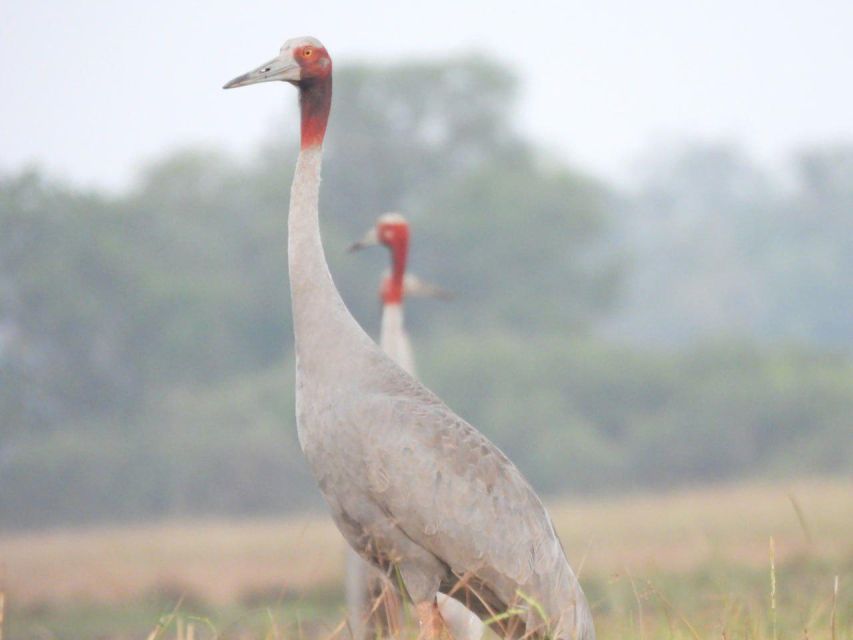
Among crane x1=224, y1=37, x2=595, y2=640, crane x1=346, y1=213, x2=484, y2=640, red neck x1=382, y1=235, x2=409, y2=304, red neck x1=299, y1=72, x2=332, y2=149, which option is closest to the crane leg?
crane x1=224, y1=37, x2=595, y2=640

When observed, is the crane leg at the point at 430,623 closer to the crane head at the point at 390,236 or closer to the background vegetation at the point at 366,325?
the crane head at the point at 390,236

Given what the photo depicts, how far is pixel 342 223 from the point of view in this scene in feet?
120

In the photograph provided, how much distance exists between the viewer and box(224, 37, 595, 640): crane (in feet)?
14.8

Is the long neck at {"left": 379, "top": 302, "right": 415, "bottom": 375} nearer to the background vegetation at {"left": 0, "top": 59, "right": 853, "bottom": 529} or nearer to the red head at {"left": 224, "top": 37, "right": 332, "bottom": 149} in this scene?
the red head at {"left": 224, "top": 37, "right": 332, "bottom": 149}

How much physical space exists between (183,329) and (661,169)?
48.6 metres

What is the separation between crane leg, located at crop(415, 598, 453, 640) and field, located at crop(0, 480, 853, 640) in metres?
3.37

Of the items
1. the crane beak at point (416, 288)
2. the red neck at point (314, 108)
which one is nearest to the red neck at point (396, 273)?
the crane beak at point (416, 288)

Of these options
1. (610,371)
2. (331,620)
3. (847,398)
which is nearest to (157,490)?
(610,371)

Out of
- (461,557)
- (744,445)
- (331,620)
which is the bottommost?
(744,445)

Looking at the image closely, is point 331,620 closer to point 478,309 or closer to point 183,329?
point 183,329

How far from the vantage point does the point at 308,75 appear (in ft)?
16.0

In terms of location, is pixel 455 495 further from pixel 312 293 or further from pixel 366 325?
pixel 366 325

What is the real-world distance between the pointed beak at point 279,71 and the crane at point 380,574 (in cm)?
121

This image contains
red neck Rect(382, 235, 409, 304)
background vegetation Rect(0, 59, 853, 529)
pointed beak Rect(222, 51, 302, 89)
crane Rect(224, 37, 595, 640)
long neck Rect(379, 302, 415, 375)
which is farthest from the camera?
background vegetation Rect(0, 59, 853, 529)
